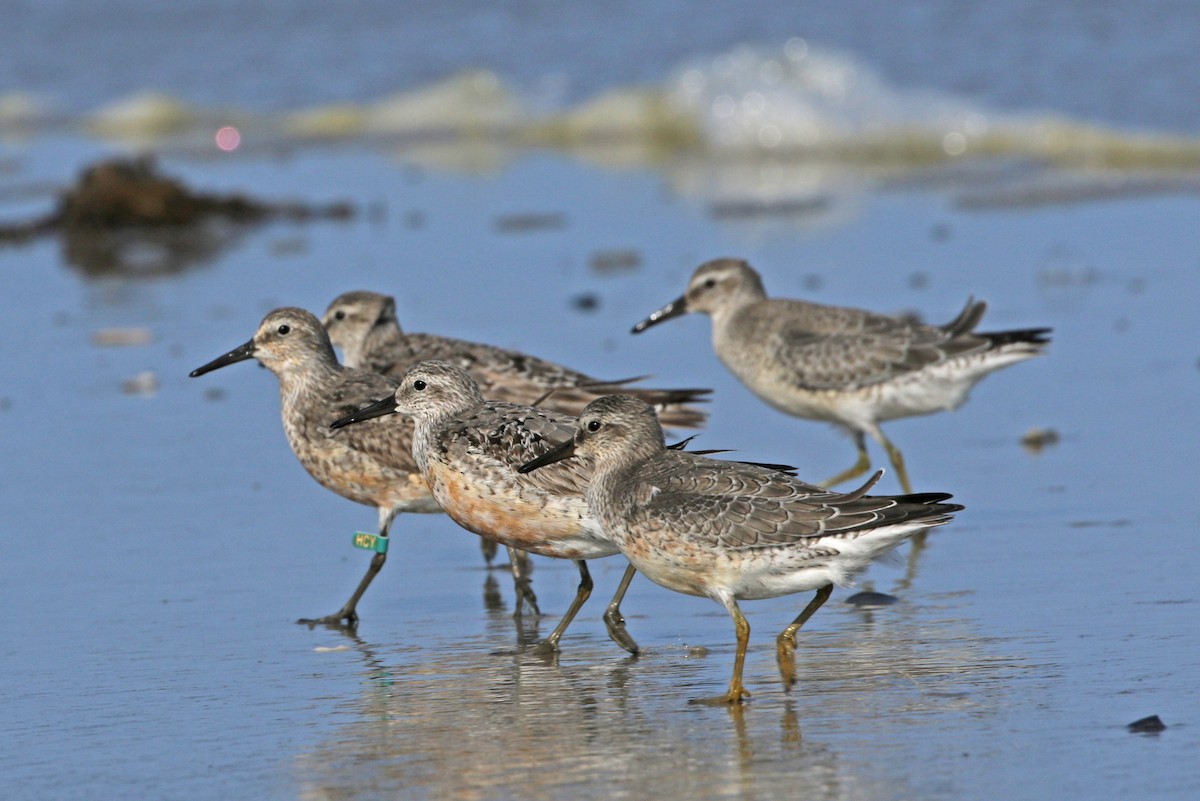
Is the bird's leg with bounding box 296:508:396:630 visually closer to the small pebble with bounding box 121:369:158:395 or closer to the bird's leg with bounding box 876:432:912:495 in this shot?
the bird's leg with bounding box 876:432:912:495

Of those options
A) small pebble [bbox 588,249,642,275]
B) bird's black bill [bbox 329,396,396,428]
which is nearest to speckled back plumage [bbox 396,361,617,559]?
bird's black bill [bbox 329,396,396,428]

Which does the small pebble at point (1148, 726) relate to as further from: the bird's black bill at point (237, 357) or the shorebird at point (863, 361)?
the bird's black bill at point (237, 357)

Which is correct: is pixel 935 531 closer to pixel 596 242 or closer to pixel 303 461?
pixel 303 461

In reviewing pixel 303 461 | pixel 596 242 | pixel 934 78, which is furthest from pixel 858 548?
pixel 934 78

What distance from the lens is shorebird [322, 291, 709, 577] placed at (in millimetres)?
8898

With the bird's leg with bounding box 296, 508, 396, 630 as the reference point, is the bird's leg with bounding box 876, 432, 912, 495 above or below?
above

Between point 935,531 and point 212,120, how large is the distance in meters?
17.5

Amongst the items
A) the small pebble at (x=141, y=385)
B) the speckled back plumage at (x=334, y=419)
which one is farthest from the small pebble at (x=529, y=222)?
the speckled back plumage at (x=334, y=419)

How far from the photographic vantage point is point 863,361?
997cm

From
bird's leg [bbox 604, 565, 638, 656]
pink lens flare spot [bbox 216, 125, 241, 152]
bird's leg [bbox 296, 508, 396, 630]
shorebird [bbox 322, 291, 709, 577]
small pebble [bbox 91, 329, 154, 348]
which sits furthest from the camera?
pink lens flare spot [bbox 216, 125, 241, 152]

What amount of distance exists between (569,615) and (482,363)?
7.80ft

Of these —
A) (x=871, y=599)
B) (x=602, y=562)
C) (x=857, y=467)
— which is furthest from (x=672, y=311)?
(x=871, y=599)

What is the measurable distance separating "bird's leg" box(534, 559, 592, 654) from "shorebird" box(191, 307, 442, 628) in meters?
0.94

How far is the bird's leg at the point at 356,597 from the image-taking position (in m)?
7.70
